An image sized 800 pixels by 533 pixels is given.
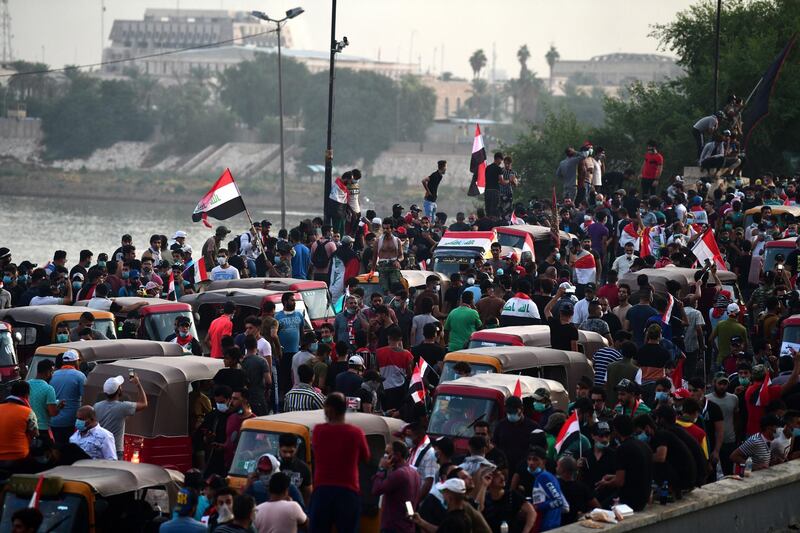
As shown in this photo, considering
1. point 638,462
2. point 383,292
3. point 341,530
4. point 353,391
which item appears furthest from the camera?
point 383,292

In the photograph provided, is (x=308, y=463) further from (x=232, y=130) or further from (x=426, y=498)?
(x=232, y=130)

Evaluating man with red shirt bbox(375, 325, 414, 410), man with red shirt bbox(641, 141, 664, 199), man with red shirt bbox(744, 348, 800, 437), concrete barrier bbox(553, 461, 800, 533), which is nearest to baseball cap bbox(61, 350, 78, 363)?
man with red shirt bbox(375, 325, 414, 410)

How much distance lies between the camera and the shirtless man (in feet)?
73.5

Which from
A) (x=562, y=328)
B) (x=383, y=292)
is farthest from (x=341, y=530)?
(x=383, y=292)

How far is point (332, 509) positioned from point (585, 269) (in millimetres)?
12805

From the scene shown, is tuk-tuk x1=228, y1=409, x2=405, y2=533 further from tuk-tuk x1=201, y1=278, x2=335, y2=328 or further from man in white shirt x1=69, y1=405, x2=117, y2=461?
tuk-tuk x1=201, y1=278, x2=335, y2=328

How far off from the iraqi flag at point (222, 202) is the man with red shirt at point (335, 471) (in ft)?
52.2

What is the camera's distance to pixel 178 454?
15.6 metres

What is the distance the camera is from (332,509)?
37.1ft

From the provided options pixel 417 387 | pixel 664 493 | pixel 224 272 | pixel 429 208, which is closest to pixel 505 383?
pixel 417 387

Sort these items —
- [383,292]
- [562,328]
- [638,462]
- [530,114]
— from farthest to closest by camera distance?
[530,114], [383,292], [562,328], [638,462]

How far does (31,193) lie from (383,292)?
142m

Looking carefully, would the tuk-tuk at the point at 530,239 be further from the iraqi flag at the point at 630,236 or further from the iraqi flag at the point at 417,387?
the iraqi flag at the point at 417,387

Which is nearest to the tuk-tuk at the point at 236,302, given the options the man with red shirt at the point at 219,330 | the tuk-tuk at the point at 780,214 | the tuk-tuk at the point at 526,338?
the man with red shirt at the point at 219,330
